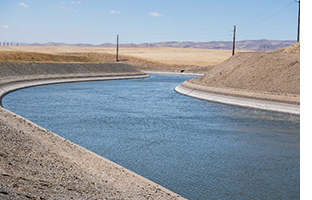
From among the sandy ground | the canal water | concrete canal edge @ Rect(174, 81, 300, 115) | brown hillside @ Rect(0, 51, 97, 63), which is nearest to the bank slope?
concrete canal edge @ Rect(174, 81, 300, 115)

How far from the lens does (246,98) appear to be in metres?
40.9

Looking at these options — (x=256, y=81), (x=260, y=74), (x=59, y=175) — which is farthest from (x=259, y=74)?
(x=59, y=175)

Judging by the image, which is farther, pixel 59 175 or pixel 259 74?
pixel 259 74

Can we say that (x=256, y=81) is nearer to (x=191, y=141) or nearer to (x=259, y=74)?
(x=259, y=74)

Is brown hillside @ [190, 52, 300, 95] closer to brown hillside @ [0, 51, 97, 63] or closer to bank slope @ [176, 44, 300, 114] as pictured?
bank slope @ [176, 44, 300, 114]

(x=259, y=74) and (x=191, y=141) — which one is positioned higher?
(x=259, y=74)

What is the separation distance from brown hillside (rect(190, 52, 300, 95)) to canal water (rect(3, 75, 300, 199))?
6071 millimetres

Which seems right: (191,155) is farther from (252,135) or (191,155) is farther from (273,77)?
(273,77)

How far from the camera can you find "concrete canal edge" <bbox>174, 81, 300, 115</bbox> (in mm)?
Result: 34781

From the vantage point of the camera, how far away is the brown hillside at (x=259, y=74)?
136 feet

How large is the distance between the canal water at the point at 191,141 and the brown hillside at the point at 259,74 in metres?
6.07

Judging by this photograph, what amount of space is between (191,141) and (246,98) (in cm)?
2018

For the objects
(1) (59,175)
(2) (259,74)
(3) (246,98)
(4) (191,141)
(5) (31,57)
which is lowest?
(4) (191,141)

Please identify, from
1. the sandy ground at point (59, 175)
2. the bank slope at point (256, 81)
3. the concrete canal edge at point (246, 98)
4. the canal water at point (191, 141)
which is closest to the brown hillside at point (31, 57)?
the bank slope at point (256, 81)
